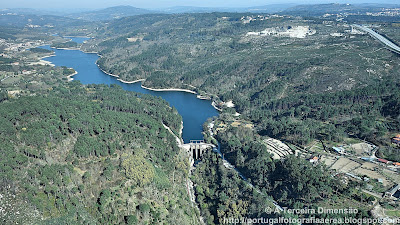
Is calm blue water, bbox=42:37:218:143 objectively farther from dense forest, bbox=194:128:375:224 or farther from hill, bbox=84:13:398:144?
dense forest, bbox=194:128:375:224

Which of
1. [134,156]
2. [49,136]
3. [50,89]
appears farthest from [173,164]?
[50,89]

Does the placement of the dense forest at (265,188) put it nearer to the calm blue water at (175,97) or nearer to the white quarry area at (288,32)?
the calm blue water at (175,97)

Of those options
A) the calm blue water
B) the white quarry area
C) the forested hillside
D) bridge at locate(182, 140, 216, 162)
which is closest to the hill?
the white quarry area

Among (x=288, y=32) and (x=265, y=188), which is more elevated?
(x=288, y=32)

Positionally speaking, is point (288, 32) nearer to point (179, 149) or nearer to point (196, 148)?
point (196, 148)

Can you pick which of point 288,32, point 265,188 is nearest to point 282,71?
point 265,188
